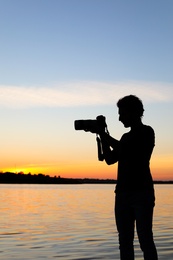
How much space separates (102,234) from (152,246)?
34.2 feet

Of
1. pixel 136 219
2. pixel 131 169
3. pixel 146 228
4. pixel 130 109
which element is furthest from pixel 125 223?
pixel 130 109

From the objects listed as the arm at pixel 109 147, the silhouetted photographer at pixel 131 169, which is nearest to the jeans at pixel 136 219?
the silhouetted photographer at pixel 131 169

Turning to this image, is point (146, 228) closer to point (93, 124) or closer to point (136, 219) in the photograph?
point (136, 219)

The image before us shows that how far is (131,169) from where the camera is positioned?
4.89 metres

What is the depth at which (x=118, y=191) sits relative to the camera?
494 centimetres

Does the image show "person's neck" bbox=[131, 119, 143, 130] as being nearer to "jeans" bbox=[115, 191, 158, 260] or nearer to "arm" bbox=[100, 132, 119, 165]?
"arm" bbox=[100, 132, 119, 165]

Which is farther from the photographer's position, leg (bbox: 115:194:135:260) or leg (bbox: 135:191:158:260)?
leg (bbox: 115:194:135:260)

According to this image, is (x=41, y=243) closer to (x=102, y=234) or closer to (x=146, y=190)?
(x=102, y=234)

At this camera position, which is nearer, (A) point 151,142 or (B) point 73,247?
(A) point 151,142

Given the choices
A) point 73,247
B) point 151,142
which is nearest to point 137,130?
point 151,142

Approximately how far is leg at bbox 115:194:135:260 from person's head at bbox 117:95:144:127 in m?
0.80

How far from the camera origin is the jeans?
4727 mm

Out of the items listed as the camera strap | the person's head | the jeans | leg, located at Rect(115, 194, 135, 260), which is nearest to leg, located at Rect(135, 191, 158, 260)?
the jeans

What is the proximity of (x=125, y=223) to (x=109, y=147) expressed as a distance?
2.72 feet
